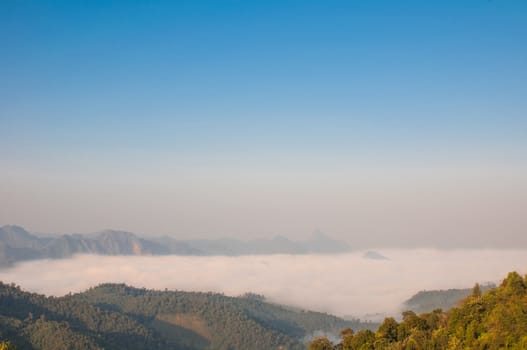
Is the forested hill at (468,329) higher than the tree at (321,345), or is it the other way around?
the forested hill at (468,329)

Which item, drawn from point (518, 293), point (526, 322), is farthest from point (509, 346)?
point (518, 293)

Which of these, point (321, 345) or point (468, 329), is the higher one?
point (468, 329)

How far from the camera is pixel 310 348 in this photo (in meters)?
98.7

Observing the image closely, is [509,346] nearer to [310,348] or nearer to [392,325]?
[392,325]

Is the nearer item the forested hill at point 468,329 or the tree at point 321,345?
the forested hill at point 468,329

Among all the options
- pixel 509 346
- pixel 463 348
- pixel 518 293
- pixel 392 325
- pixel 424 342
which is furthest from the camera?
pixel 392 325

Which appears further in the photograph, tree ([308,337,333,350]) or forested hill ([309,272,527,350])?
tree ([308,337,333,350])

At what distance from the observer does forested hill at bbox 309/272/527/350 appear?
238ft

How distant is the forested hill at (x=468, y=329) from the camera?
7262 cm

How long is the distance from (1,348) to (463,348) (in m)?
71.5

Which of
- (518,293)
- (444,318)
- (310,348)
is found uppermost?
(518,293)

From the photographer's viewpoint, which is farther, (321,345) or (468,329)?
(321,345)

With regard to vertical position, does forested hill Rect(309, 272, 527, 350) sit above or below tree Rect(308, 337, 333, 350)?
above

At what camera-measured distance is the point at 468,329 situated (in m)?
80.9
